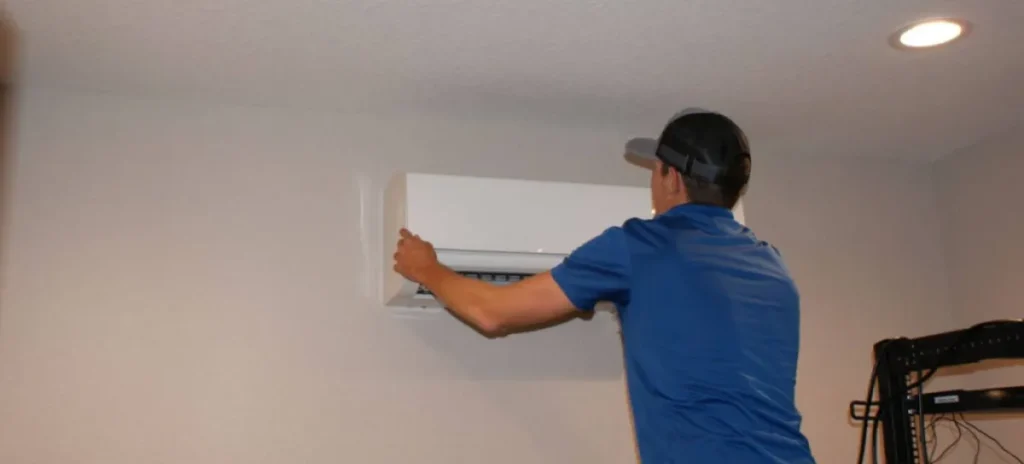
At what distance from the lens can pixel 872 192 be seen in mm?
2625

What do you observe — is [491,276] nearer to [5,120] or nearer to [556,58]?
[556,58]

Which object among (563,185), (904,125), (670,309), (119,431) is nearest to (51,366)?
(119,431)

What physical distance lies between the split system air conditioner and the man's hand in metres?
0.04

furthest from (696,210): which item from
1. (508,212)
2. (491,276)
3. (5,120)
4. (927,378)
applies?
(5,120)

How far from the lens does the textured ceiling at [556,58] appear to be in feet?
5.59

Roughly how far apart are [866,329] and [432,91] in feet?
4.49

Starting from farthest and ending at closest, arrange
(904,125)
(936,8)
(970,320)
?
(970,320)
(904,125)
(936,8)

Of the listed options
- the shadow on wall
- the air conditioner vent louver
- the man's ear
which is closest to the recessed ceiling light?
the man's ear

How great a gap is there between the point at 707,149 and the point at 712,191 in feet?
0.24

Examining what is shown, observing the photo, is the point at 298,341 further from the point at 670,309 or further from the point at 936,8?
the point at 936,8

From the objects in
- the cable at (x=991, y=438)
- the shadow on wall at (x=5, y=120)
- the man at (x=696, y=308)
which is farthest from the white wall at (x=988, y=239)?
the shadow on wall at (x=5, y=120)

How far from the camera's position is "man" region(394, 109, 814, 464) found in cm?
140

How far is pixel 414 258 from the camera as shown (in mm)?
1817

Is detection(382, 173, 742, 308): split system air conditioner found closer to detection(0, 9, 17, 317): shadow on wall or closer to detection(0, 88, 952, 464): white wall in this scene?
detection(0, 88, 952, 464): white wall
